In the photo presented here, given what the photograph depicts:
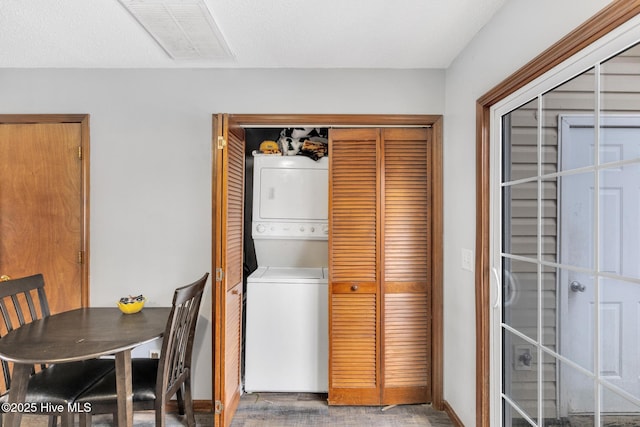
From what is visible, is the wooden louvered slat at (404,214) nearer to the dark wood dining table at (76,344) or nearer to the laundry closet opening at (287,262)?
the laundry closet opening at (287,262)

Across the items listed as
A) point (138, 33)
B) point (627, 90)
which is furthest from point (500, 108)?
point (138, 33)

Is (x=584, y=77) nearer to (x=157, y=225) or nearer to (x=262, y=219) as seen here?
(x=262, y=219)

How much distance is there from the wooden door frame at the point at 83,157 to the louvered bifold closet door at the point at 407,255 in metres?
2.04

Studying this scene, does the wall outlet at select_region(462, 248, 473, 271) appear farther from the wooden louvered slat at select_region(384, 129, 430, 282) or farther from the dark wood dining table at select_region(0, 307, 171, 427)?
the dark wood dining table at select_region(0, 307, 171, 427)

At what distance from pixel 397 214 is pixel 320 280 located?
2.45ft

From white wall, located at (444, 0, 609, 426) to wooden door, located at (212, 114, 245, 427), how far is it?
145 centimetres

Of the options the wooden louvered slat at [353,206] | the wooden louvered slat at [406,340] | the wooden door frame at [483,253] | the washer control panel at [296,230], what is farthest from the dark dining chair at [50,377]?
the wooden door frame at [483,253]

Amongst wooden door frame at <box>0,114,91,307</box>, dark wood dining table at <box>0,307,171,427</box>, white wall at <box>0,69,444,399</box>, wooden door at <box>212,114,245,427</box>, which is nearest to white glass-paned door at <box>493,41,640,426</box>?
white wall at <box>0,69,444,399</box>

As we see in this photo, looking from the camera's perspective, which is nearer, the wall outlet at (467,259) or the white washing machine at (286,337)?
the wall outlet at (467,259)

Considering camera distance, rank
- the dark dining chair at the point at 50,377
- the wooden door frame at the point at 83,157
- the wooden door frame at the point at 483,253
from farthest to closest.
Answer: the wooden door frame at the point at 83,157, the wooden door frame at the point at 483,253, the dark dining chair at the point at 50,377

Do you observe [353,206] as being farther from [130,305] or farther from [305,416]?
[130,305]

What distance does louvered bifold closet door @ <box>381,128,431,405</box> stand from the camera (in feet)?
7.83

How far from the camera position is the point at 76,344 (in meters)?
1.58

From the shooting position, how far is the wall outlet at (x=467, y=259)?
1.96 m
